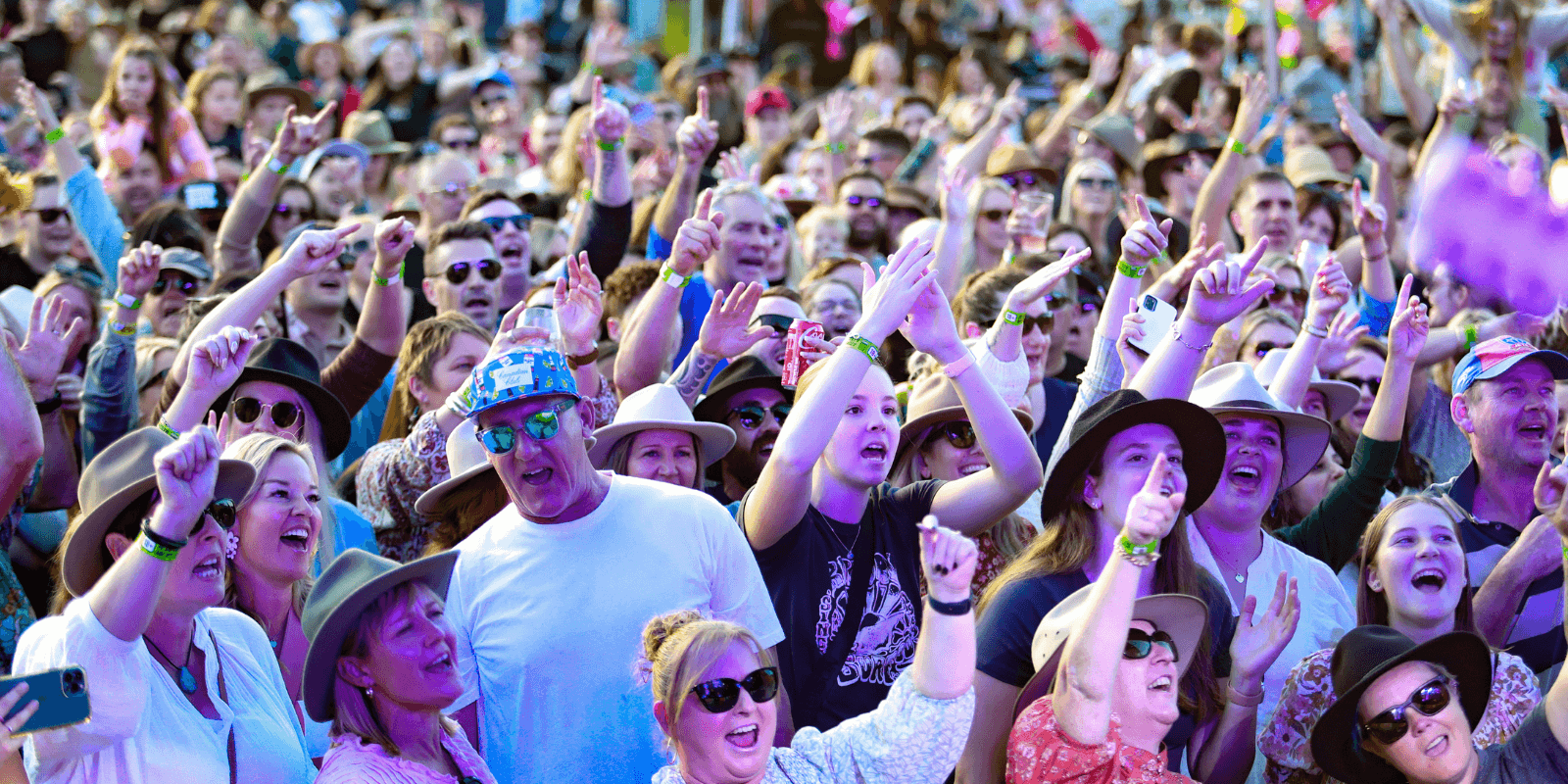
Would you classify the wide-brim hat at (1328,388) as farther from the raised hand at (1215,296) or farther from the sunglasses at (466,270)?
the sunglasses at (466,270)

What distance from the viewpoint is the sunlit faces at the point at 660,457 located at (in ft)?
14.8

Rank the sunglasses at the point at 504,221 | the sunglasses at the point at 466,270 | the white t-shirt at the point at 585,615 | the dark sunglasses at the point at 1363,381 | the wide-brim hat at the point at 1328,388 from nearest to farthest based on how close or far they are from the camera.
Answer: the white t-shirt at the point at 585,615 < the wide-brim hat at the point at 1328,388 < the dark sunglasses at the point at 1363,381 < the sunglasses at the point at 466,270 < the sunglasses at the point at 504,221

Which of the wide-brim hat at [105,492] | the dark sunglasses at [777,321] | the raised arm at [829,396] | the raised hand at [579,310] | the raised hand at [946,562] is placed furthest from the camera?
the dark sunglasses at [777,321]

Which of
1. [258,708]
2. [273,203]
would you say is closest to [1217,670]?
[258,708]

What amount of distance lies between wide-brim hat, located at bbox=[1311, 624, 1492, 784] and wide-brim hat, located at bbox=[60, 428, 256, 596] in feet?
8.28

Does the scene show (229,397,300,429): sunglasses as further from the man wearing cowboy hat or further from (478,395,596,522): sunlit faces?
the man wearing cowboy hat

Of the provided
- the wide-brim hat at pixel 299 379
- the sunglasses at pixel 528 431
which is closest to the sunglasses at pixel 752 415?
the wide-brim hat at pixel 299 379

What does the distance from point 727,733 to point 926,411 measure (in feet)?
5.91

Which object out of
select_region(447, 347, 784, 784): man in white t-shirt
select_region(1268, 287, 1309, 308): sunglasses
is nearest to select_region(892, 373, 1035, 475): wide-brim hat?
select_region(447, 347, 784, 784): man in white t-shirt

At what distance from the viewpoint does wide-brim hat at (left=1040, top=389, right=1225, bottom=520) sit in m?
3.82

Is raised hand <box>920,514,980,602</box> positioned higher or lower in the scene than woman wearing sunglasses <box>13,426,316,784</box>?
higher

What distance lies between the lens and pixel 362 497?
15.6 feet

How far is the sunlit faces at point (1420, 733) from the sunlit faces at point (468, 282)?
3.78 meters

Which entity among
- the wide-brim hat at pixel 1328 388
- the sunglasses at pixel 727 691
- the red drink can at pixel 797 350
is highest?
the red drink can at pixel 797 350
